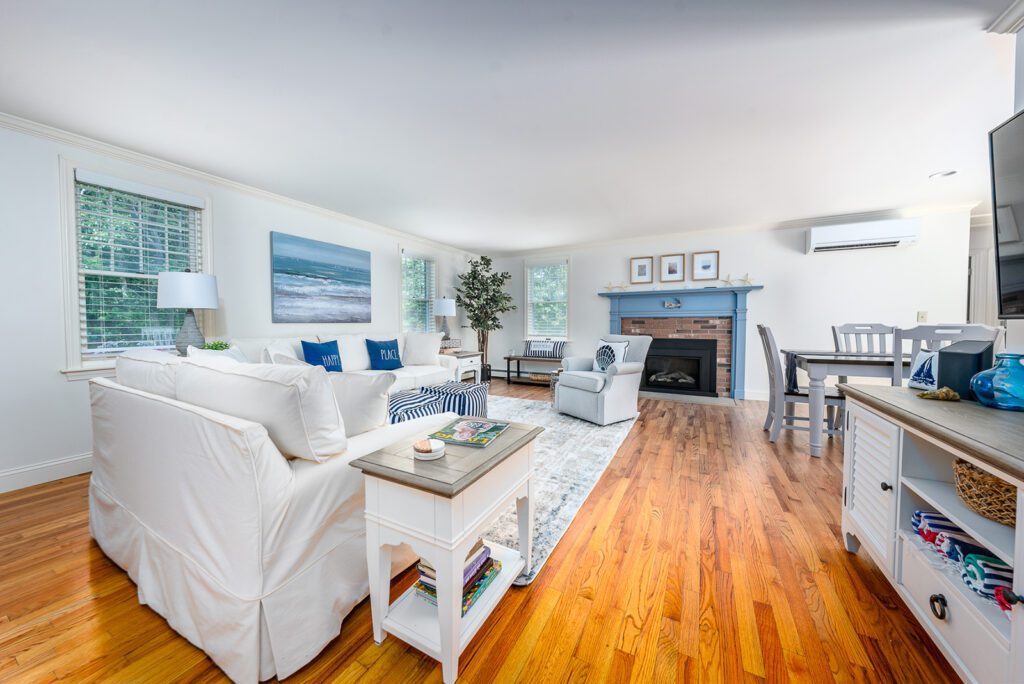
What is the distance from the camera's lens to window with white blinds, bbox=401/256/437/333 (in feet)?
17.3

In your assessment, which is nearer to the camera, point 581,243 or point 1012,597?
point 1012,597

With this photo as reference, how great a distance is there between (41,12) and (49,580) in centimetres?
229

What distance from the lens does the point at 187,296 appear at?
8.52 feet

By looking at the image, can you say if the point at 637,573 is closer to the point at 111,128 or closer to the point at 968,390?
the point at 968,390

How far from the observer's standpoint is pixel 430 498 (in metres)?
1.00

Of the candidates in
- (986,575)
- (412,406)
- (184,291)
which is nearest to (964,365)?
(986,575)

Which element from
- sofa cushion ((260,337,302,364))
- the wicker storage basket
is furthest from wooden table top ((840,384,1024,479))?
sofa cushion ((260,337,302,364))

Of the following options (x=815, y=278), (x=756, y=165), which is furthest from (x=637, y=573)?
(x=815, y=278)

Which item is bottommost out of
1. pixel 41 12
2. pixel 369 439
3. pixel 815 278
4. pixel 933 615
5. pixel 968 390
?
pixel 933 615

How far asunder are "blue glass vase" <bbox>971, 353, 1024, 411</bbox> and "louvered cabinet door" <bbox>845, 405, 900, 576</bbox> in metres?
0.27

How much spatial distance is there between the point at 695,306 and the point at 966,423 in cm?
436

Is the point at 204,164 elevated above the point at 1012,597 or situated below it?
above

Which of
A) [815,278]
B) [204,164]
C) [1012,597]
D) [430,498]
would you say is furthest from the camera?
[815,278]

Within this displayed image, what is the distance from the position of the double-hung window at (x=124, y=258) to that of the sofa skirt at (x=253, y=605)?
2.06 m
